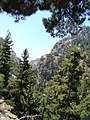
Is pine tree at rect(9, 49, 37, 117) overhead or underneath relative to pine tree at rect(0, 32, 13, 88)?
underneath

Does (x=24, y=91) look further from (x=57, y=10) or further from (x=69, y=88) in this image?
(x=57, y=10)

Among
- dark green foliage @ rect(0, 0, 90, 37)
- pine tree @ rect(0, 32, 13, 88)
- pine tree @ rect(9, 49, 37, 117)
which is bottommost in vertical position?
Answer: dark green foliage @ rect(0, 0, 90, 37)

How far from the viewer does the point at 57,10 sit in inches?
637

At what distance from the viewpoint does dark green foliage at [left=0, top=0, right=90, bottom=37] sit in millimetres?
15383

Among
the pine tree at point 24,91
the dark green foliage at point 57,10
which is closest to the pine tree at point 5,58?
the pine tree at point 24,91

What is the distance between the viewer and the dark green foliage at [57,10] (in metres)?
15.4

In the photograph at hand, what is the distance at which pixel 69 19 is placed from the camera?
16.3 m

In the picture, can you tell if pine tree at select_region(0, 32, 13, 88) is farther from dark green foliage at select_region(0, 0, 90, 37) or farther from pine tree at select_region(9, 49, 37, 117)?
dark green foliage at select_region(0, 0, 90, 37)

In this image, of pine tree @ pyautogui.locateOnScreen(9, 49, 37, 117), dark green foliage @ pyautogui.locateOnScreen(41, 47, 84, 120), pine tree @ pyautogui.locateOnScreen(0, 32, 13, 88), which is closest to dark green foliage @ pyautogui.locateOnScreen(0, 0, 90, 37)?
pine tree @ pyautogui.locateOnScreen(9, 49, 37, 117)

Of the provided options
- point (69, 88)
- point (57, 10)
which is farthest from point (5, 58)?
point (57, 10)

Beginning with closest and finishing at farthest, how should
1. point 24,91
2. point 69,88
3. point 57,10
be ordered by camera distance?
point 57,10, point 24,91, point 69,88

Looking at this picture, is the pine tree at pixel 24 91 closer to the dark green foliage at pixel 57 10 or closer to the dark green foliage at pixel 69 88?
the dark green foliage at pixel 69 88

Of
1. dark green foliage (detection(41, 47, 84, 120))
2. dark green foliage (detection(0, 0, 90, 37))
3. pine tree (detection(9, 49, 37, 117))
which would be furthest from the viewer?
dark green foliage (detection(41, 47, 84, 120))

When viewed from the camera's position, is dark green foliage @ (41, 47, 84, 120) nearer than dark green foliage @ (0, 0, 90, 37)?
No
